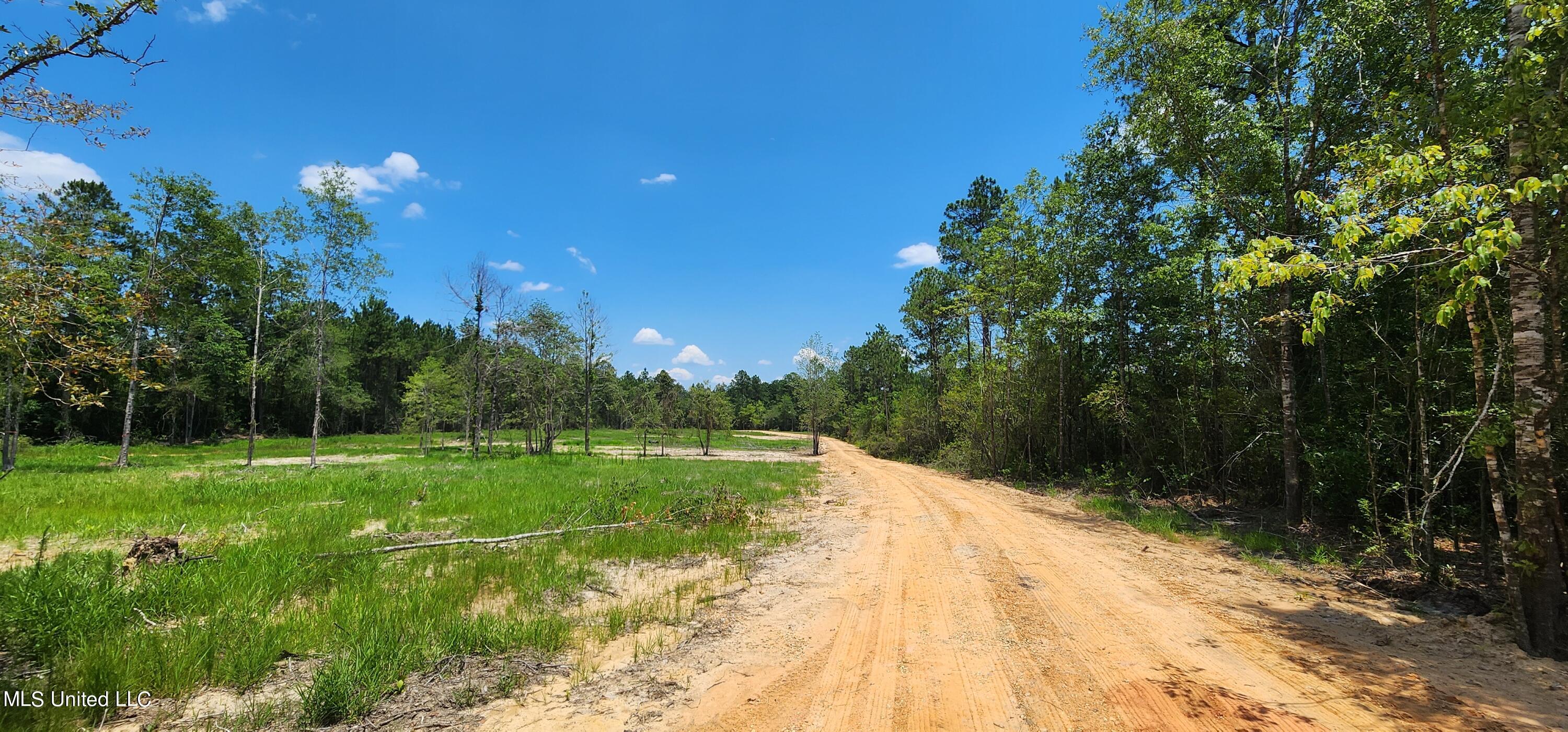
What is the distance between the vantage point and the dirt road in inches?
142

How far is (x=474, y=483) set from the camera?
1580cm

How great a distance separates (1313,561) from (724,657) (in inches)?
366

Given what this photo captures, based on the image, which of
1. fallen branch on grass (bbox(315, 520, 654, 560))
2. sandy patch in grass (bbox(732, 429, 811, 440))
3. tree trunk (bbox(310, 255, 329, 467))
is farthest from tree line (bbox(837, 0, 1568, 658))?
sandy patch in grass (bbox(732, 429, 811, 440))

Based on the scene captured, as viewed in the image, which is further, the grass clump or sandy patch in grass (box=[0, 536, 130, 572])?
the grass clump

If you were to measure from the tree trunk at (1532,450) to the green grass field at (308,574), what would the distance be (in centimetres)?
859

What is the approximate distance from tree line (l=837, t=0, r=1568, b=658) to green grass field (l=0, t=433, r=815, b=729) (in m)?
7.85

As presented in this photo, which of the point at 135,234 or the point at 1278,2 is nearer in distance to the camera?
the point at 1278,2

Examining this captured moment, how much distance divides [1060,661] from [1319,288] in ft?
38.2

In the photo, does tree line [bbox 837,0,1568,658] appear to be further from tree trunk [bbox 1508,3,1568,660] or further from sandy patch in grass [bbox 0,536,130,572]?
sandy patch in grass [bbox 0,536,130,572]

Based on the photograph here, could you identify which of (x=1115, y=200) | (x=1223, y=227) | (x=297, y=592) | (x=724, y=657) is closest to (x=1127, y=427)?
(x=1223, y=227)

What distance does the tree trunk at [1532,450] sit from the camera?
4.50 m

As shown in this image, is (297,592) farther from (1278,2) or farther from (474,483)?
(1278,2)

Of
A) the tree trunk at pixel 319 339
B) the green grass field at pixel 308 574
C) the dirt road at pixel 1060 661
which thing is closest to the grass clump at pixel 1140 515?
the dirt road at pixel 1060 661

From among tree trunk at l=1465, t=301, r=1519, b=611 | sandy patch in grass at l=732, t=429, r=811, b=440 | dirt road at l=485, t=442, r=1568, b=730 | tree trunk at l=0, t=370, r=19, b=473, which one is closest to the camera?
dirt road at l=485, t=442, r=1568, b=730
